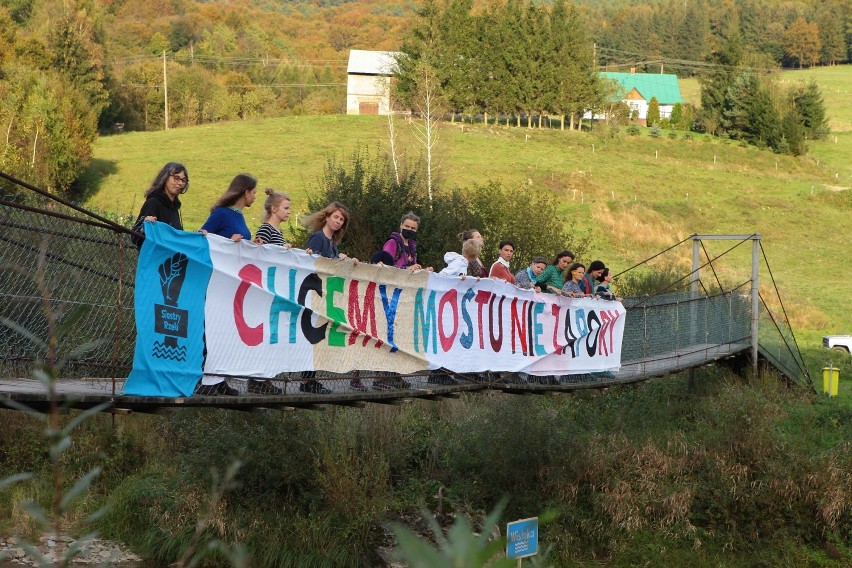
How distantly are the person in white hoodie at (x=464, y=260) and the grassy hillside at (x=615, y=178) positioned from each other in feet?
66.3

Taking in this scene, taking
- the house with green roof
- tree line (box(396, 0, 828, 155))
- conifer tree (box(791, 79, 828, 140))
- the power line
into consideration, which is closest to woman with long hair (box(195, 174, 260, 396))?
tree line (box(396, 0, 828, 155))

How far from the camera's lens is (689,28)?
416 ft

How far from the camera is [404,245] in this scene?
9.45 meters

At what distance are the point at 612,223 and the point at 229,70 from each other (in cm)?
5453

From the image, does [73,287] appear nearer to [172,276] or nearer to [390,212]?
[172,276]

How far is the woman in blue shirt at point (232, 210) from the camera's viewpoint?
7.26 meters

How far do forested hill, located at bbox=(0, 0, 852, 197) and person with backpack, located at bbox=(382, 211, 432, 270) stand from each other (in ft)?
86.4

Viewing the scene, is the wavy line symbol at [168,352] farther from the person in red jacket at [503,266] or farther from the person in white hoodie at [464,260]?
the person in red jacket at [503,266]

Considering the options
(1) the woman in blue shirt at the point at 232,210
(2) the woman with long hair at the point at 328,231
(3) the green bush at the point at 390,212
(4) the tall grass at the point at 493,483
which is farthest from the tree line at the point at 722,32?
(1) the woman in blue shirt at the point at 232,210

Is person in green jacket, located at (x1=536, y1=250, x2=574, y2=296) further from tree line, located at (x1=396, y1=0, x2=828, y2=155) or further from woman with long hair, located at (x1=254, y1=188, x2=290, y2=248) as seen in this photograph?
tree line, located at (x1=396, y1=0, x2=828, y2=155)

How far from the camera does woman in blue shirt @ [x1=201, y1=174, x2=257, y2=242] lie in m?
7.26

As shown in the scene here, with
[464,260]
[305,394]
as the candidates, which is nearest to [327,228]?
[305,394]

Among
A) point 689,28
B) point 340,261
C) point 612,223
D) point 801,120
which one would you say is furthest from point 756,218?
point 689,28

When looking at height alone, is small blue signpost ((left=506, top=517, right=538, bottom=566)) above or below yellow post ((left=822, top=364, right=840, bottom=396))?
above
